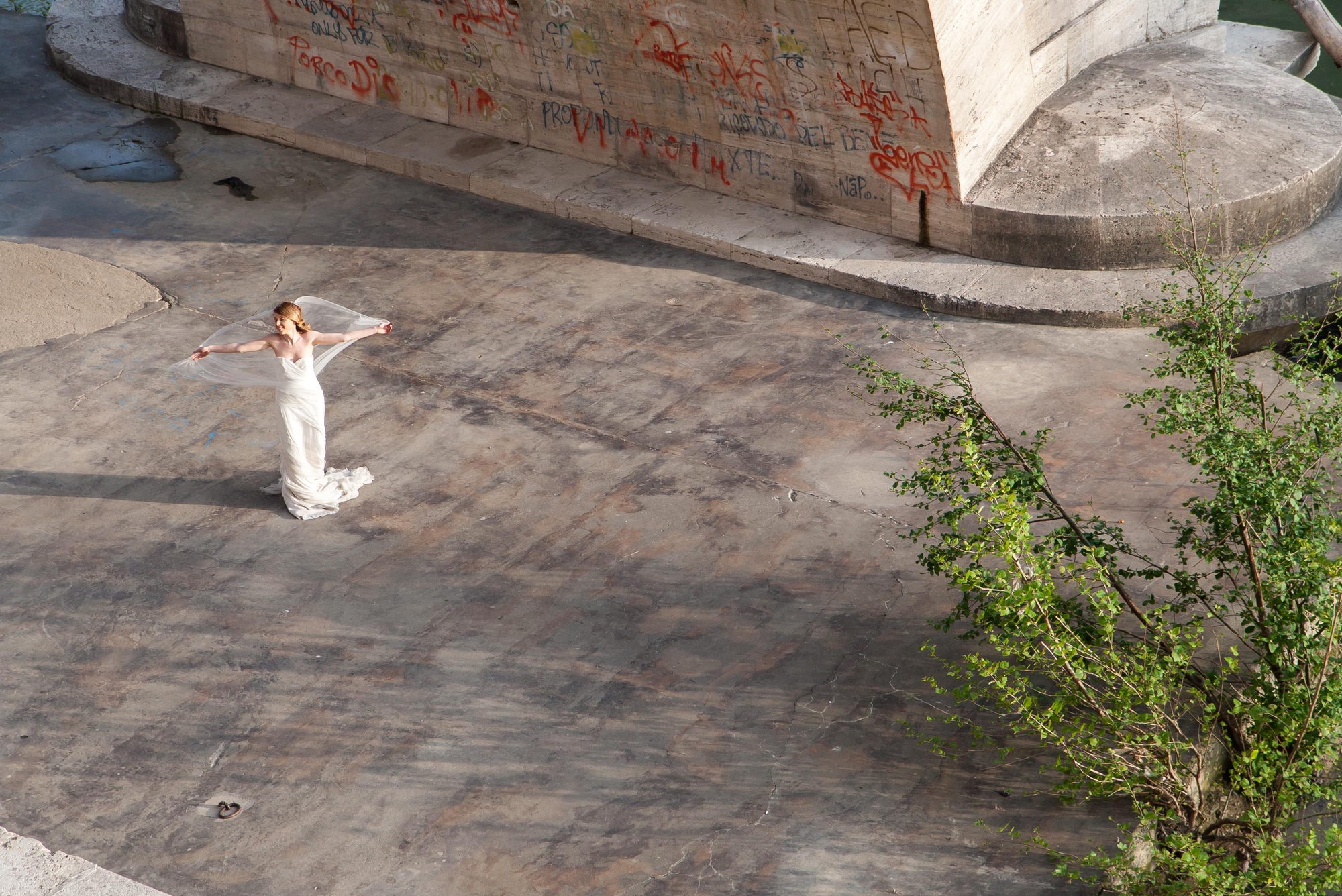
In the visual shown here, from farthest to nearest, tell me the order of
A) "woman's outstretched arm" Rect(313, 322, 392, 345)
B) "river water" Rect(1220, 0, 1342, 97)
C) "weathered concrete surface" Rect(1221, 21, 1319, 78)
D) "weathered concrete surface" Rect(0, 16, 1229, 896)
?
1. "river water" Rect(1220, 0, 1342, 97)
2. "weathered concrete surface" Rect(1221, 21, 1319, 78)
3. "woman's outstretched arm" Rect(313, 322, 392, 345)
4. "weathered concrete surface" Rect(0, 16, 1229, 896)

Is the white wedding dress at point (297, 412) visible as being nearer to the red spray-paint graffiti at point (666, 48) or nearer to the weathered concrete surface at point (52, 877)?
the weathered concrete surface at point (52, 877)

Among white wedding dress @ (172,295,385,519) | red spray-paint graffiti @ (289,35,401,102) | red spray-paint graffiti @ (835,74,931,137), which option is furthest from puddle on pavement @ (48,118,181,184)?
red spray-paint graffiti @ (835,74,931,137)

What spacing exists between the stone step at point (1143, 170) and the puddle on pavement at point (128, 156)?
8.46 metres

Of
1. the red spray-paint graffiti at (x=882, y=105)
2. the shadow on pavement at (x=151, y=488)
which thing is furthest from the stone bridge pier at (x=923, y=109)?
the shadow on pavement at (x=151, y=488)

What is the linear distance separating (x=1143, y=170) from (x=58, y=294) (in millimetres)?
9331

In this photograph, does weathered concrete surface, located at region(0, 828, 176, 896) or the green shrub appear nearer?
the green shrub

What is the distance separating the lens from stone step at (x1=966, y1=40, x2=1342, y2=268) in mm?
10859

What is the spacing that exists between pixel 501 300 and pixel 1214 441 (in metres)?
6.74

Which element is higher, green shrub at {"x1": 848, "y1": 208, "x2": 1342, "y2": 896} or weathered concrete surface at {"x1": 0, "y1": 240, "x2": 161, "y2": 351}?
weathered concrete surface at {"x1": 0, "y1": 240, "x2": 161, "y2": 351}

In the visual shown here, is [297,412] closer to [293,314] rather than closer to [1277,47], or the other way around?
[293,314]

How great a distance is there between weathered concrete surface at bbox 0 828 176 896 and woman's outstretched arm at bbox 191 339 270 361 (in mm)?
3404

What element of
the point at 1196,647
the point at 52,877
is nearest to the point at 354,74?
the point at 52,877

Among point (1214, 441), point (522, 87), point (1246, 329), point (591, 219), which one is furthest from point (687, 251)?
point (1214, 441)

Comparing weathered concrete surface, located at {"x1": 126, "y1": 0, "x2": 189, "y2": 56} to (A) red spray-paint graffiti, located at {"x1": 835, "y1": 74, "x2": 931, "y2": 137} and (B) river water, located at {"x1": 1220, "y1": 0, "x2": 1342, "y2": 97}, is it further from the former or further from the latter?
(B) river water, located at {"x1": 1220, "y1": 0, "x2": 1342, "y2": 97}
